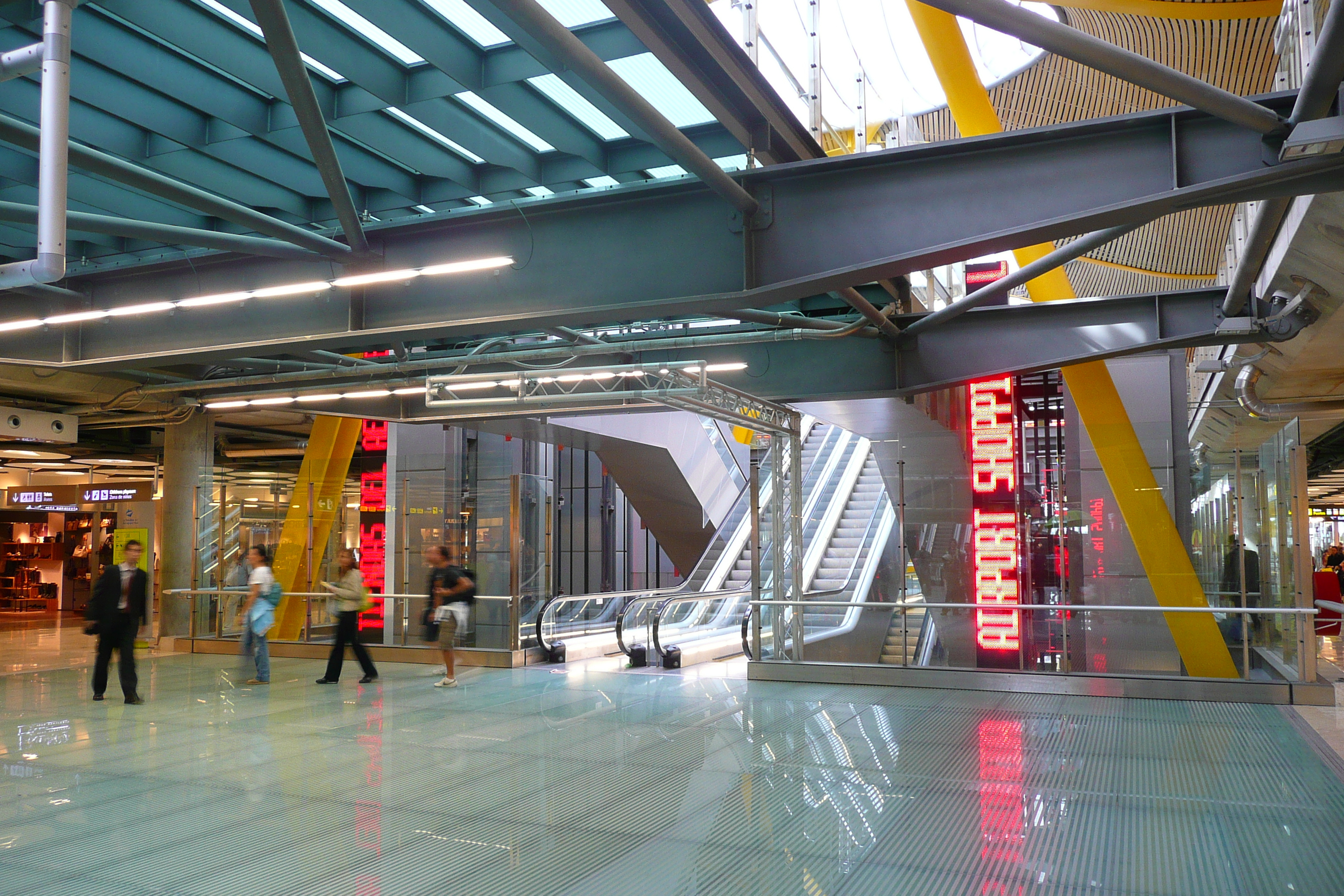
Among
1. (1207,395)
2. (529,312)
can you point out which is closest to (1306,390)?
(1207,395)

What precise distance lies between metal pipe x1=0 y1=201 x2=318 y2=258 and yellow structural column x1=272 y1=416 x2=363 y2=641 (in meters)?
9.83

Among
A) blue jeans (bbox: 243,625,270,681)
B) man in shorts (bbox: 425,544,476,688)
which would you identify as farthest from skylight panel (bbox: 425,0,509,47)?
blue jeans (bbox: 243,625,270,681)

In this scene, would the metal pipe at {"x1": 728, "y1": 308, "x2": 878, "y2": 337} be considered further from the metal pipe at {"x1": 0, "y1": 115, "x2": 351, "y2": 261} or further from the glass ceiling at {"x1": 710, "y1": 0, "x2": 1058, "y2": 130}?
the metal pipe at {"x1": 0, "y1": 115, "x2": 351, "y2": 261}

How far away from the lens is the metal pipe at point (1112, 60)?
423 cm

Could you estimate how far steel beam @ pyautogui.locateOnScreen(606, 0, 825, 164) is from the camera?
4984 mm

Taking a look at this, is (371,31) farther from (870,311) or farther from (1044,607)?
(1044,607)

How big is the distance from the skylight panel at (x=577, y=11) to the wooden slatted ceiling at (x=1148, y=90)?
27.4ft

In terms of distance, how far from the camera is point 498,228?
7.66 meters

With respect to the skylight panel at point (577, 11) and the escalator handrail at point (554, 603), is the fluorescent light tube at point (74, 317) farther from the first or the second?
the escalator handrail at point (554, 603)

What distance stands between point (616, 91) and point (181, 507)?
14899 millimetres

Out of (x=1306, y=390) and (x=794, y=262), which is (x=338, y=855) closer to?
(x=794, y=262)

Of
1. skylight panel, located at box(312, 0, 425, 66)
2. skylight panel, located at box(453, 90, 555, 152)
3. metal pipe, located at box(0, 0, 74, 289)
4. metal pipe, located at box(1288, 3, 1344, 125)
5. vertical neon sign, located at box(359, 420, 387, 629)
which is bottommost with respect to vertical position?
vertical neon sign, located at box(359, 420, 387, 629)

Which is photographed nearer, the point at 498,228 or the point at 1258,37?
the point at 498,228

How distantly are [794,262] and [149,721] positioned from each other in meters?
7.66
